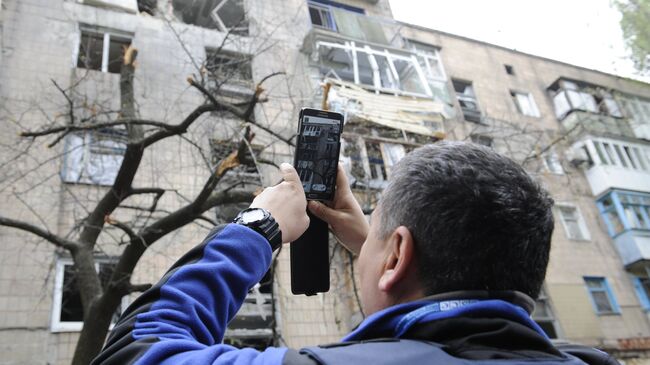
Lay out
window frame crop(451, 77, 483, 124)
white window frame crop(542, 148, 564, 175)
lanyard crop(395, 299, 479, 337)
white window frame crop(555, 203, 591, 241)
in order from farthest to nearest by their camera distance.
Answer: window frame crop(451, 77, 483, 124)
white window frame crop(542, 148, 564, 175)
white window frame crop(555, 203, 591, 241)
lanyard crop(395, 299, 479, 337)

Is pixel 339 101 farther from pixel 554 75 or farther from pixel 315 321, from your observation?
pixel 554 75

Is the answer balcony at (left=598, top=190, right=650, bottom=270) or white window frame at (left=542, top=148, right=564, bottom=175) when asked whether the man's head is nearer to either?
white window frame at (left=542, top=148, right=564, bottom=175)

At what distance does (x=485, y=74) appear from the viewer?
22531 mm

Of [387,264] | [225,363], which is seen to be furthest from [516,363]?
[225,363]

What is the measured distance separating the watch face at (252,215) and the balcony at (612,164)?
2176cm

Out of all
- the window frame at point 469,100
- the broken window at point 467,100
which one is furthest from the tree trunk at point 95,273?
the broken window at point 467,100

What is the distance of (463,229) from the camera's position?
1184 millimetres

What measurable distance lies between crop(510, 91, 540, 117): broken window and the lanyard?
904 inches

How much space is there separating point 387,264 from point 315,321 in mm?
11552

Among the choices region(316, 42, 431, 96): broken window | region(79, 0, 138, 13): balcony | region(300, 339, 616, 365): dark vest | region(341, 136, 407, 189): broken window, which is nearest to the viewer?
region(300, 339, 616, 365): dark vest

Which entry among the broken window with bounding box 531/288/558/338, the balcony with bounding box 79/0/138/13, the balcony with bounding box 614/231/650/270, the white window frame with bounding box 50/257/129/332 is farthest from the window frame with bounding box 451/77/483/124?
the white window frame with bounding box 50/257/129/332

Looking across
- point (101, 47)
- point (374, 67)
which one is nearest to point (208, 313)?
point (101, 47)

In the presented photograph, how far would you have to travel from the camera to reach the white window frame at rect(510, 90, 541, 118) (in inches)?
882

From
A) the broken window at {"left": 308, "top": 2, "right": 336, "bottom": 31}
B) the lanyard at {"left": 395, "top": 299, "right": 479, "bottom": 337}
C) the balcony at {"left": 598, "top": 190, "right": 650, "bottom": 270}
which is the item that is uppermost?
the broken window at {"left": 308, "top": 2, "right": 336, "bottom": 31}
